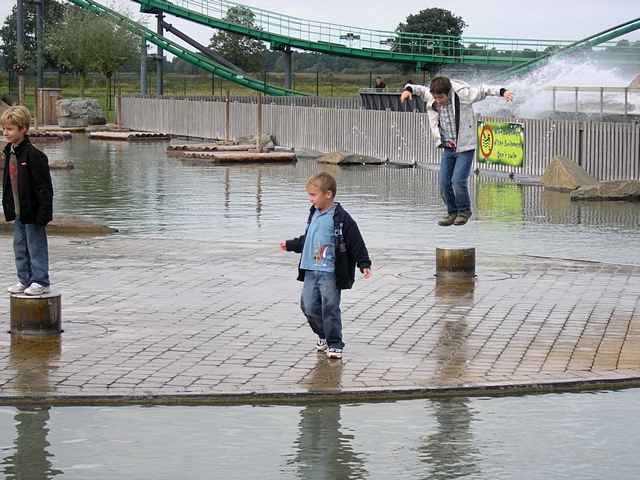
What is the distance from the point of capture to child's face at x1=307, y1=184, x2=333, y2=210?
970 cm

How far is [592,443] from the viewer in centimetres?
775

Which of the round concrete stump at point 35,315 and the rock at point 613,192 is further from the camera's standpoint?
the rock at point 613,192

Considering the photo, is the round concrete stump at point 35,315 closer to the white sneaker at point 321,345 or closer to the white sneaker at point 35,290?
the white sneaker at point 35,290

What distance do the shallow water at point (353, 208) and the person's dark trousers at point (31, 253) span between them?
7.20 metres

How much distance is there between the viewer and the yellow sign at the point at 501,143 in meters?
31.4

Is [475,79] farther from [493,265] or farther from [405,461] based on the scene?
[405,461]

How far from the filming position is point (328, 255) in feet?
32.4

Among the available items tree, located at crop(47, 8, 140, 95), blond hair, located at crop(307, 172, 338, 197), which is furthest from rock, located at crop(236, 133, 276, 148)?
blond hair, located at crop(307, 172, 338, 197)

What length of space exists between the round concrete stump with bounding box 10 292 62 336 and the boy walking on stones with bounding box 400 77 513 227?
456 centimetres

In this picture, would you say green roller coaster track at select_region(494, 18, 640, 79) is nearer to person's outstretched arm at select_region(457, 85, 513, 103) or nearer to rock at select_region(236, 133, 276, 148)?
rock at select_region(236, 133, 276, 148)

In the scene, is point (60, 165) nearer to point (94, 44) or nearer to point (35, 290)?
point (35, 290)

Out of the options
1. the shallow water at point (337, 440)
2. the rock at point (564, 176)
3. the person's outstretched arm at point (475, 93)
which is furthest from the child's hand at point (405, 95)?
the rock at point (564, 176)

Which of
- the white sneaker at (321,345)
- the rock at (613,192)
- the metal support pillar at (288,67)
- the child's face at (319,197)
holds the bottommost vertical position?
the white sneaker at (321,345)

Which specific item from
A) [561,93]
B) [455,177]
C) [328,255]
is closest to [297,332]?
[328,255]
